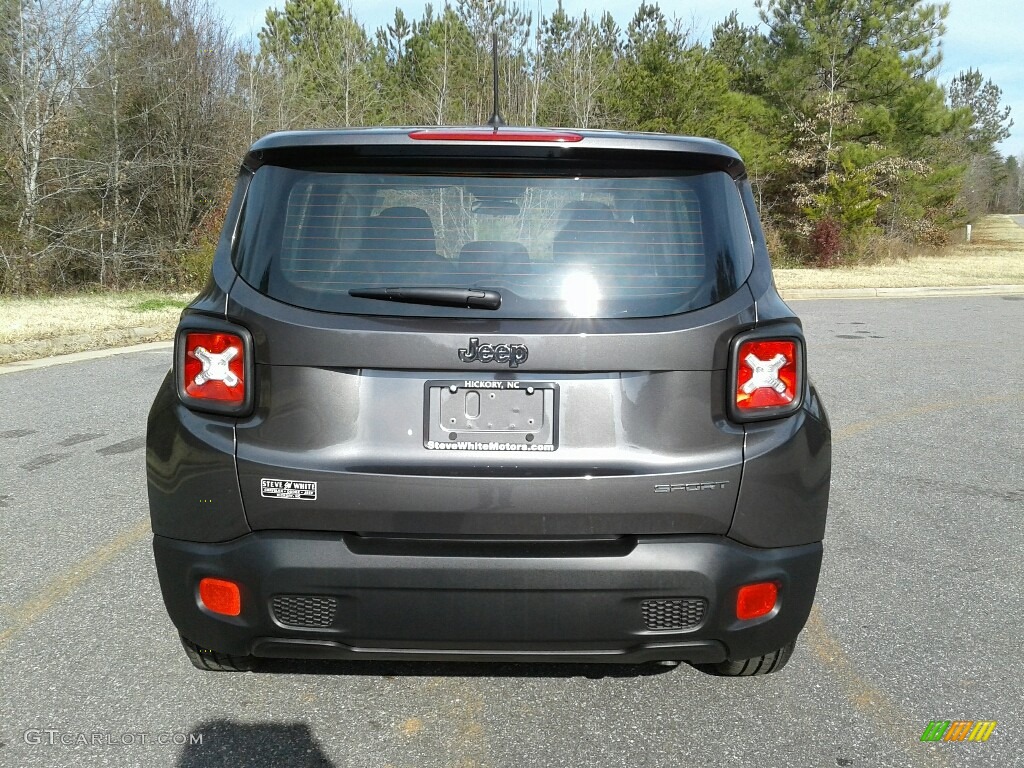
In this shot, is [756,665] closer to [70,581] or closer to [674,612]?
[674,612]

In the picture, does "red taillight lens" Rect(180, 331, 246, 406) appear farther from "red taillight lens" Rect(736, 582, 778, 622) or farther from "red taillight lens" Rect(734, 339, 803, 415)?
"red taillight lens" Rect(736, 582, 778, 622)

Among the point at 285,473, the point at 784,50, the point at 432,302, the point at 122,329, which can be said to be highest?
the point at 784,50

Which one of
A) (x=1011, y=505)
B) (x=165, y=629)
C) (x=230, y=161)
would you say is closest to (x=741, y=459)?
(x=165, y=629)

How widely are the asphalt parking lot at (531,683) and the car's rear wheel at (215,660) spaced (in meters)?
0.11

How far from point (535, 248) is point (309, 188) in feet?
2.15

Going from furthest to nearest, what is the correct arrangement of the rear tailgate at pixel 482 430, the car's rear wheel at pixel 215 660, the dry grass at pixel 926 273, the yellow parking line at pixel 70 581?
the dry grass at pixel 926 273 → the yellow parking line at pixel 70 581 → the car's rear wheel at pixel 215 660 → the rear tailgate at pixel 482 430

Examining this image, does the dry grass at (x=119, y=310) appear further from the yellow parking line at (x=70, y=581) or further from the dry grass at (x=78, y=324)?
the yellow parking line at (x=70, y=581)

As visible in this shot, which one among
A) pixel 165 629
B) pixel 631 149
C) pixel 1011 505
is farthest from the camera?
pixel 1011 505

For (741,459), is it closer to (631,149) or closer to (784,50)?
(631,149)

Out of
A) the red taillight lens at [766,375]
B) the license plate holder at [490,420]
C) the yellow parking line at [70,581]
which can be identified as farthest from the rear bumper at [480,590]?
the yellow parking line at [70,581]

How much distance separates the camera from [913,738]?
2.67 metres

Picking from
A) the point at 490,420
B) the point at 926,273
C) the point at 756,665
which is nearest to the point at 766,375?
the point at 490,420

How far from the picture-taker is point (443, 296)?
7.76ft

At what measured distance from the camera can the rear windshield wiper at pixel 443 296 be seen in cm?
236
